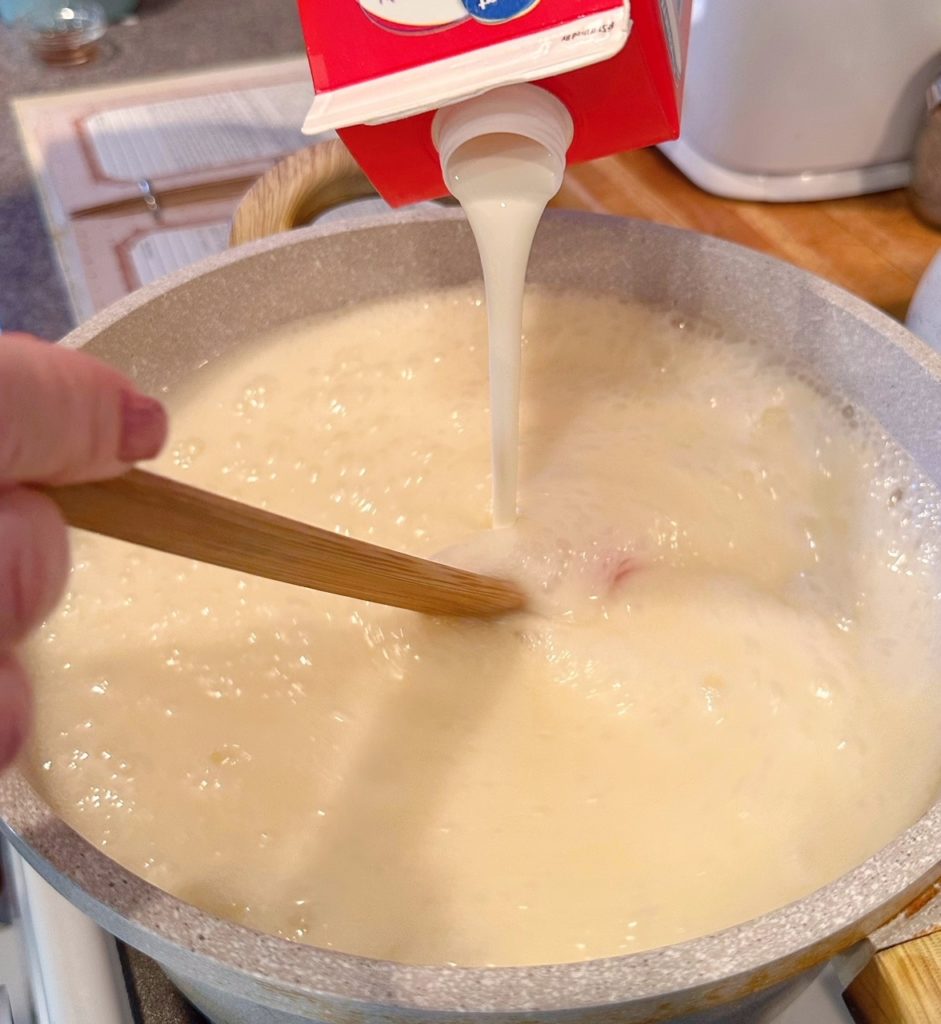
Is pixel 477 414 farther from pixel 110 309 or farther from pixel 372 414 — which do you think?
pixel 110 309

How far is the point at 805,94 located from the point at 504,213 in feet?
1.37

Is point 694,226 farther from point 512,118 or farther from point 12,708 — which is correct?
point 12,708

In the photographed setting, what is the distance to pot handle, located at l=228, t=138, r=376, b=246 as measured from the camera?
0.69 meters

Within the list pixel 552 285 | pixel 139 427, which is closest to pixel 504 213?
pixel 552 285

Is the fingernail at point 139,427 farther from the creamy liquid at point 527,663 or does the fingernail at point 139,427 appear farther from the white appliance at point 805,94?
the white appliance at point 805,94

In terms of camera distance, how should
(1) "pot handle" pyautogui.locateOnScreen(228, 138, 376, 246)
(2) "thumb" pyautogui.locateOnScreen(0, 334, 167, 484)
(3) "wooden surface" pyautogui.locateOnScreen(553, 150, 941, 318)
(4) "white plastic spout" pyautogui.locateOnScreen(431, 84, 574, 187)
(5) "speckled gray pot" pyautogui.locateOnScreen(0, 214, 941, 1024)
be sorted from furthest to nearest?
(3) "wooden surface" pyautogui.locateOnScreen(553, 150, 941, 318)
(1) "pot handle" pyautogui.locateOnScreen(228, 138, 376, 246)
(4) "white plastic spout" pyautogui.locateOnScreen(431, 84, 574, 187)
(5) "speckled gray pot" pyautogui.locateOnScreen(0, 214, 941, 1024)
(2) "thumb" pyautogui.locateOnScreen(0, 334, 167, 484)

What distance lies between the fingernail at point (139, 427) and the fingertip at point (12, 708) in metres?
0.06

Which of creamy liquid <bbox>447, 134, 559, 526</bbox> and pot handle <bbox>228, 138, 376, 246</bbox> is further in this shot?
pot handle <bbox>228, 138, 376, 246</bbox>

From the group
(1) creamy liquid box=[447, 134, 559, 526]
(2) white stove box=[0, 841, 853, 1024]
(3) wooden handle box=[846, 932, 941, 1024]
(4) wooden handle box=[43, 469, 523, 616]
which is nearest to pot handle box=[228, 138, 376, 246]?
(1) creamy liquid box=[447, 134, 559, 526]

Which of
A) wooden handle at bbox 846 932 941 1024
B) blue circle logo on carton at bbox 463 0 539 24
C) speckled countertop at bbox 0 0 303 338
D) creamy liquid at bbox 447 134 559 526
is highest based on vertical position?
blue circle logo on carton at bbox 463 0 539 24

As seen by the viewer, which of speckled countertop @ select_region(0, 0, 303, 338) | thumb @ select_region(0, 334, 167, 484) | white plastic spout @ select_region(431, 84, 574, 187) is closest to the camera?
thumb @ select_region(0, 334, 167, 484)

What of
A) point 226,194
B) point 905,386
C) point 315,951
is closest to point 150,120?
point 226,194

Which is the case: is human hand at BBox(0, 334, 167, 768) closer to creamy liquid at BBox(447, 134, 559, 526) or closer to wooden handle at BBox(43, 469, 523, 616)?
wooden handle at BBox(43, 469, 523, 616)

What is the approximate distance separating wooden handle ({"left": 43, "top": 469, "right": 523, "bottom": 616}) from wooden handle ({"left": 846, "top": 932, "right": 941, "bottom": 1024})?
24 centimetres
